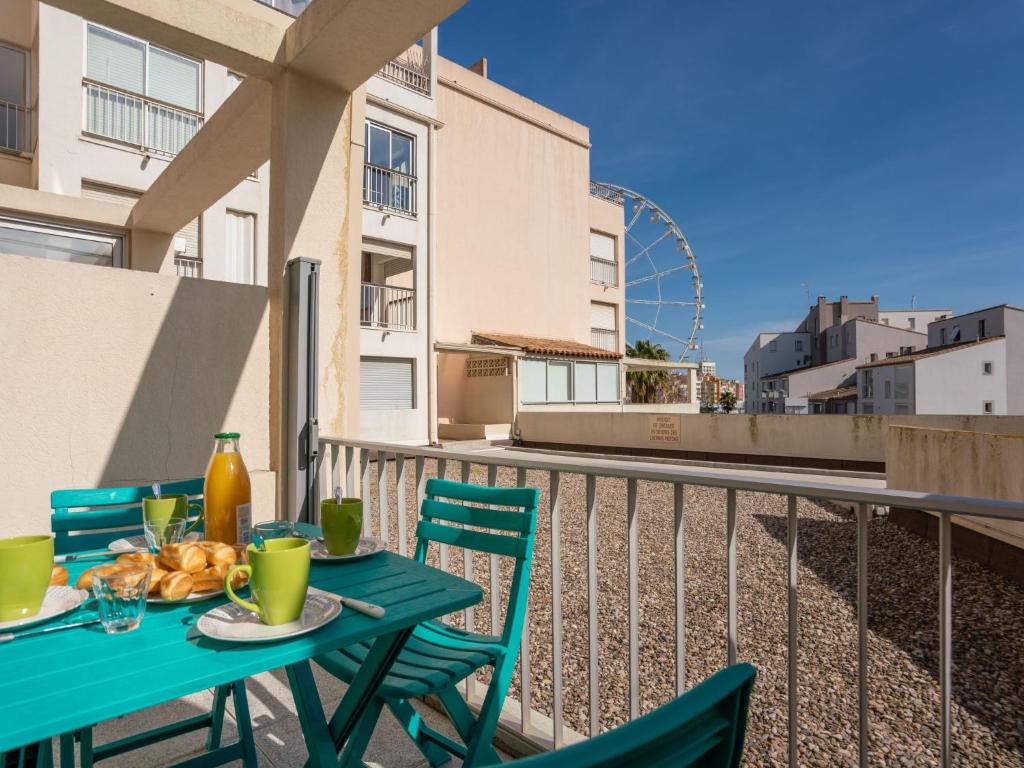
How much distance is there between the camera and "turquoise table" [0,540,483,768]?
2.40ft

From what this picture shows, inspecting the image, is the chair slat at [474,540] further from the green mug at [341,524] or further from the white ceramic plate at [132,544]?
the white ceramic plate at [132,544]

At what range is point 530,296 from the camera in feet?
61.4

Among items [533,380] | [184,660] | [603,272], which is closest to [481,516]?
[184,660]

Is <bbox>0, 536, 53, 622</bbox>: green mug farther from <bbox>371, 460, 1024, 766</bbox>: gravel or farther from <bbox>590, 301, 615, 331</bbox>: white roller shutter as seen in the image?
<bbox>590, 301, 615, 331</bbox>: white roller shutter

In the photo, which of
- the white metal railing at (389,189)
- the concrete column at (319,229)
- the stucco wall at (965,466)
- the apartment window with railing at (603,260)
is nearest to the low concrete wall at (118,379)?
the concrete column at (319,229)

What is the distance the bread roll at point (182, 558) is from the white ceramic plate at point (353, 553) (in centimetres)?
23

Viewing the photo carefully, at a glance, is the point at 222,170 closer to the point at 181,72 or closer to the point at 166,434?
the point at 166,434

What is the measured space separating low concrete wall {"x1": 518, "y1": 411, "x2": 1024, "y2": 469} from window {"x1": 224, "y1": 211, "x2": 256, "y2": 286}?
25.5 feet

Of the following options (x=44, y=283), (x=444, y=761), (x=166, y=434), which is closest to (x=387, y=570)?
(x=444, y=761)

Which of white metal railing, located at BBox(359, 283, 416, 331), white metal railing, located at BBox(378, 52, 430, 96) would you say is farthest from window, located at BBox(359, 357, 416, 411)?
white metal railing, located at BBox(378, 52, 430, 96)

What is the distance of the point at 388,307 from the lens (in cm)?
1397

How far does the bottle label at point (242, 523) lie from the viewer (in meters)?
1.37

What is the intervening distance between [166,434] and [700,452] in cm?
1065

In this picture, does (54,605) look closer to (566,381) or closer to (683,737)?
(683,737)
